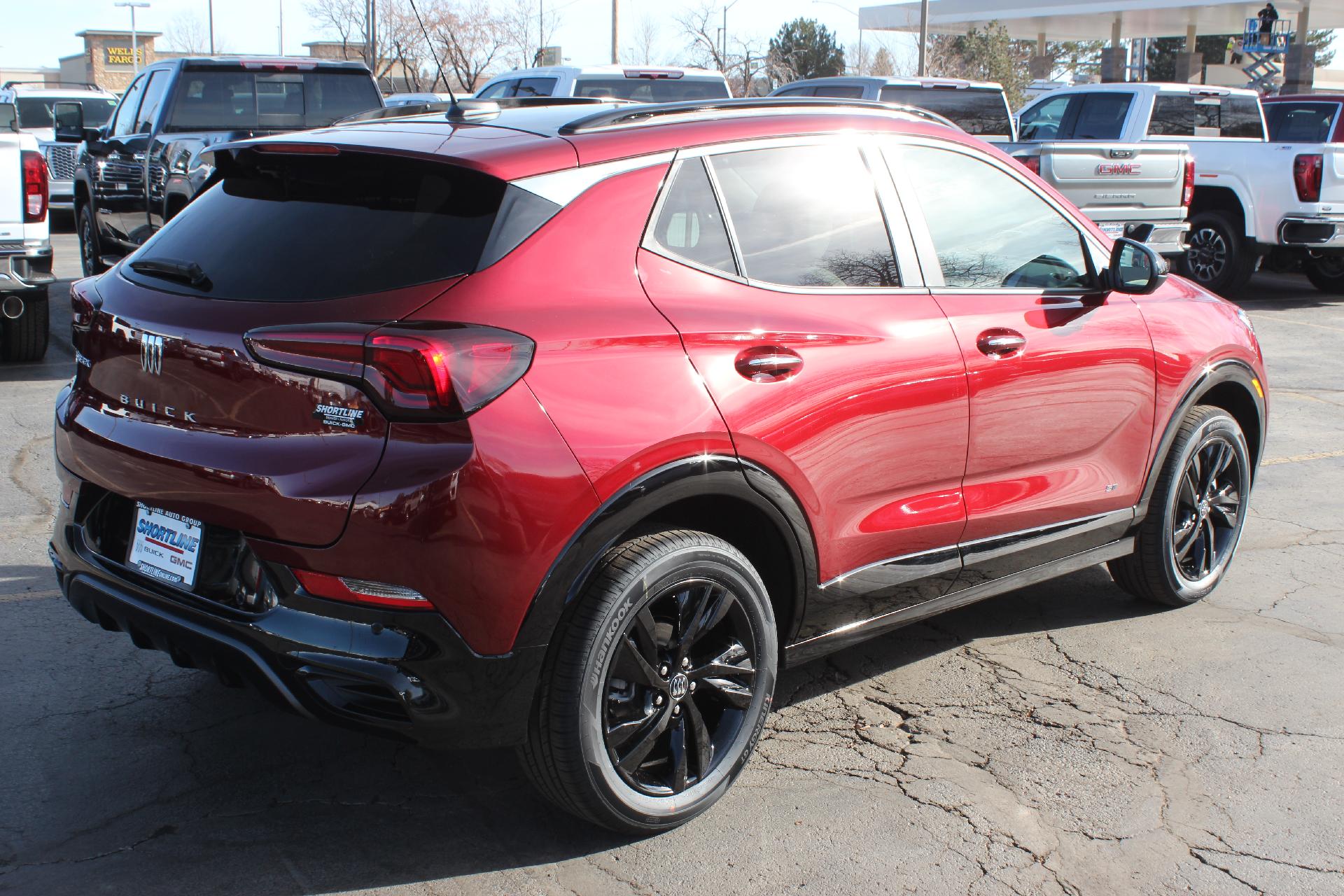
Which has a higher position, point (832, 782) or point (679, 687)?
point (679, 687)

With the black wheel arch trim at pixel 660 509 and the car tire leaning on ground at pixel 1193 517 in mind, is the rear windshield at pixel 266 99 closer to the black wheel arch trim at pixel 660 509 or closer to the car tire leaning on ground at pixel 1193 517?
the car tire leaning on ground at pixel 1193 517

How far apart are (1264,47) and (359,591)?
3594 centimetres

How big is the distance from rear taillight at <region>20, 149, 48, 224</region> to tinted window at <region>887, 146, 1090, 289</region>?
615 cm

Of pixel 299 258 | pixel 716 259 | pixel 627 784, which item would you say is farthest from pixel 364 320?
pixel 627 784

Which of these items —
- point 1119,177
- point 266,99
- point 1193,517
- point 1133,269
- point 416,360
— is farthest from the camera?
point 1119,177

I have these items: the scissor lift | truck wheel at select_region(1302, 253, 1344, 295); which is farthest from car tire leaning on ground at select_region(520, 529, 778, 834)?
the scissor lift

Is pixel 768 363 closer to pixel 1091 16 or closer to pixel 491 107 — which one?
pixel 491 107

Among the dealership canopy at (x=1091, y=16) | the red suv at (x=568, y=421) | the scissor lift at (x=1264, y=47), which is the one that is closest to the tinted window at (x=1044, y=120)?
the red suv at (x=568, y=421)

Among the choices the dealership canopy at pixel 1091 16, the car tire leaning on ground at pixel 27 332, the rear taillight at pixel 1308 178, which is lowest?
the car tire leaning on ground at pixel 27 332

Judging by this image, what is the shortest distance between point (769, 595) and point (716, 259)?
2.98 ft

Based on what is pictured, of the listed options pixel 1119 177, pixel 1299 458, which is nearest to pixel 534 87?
pixel 1119 177

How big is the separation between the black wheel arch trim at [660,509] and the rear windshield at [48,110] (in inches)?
880

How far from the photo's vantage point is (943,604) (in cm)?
406

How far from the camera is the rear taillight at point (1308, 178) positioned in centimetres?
1327
